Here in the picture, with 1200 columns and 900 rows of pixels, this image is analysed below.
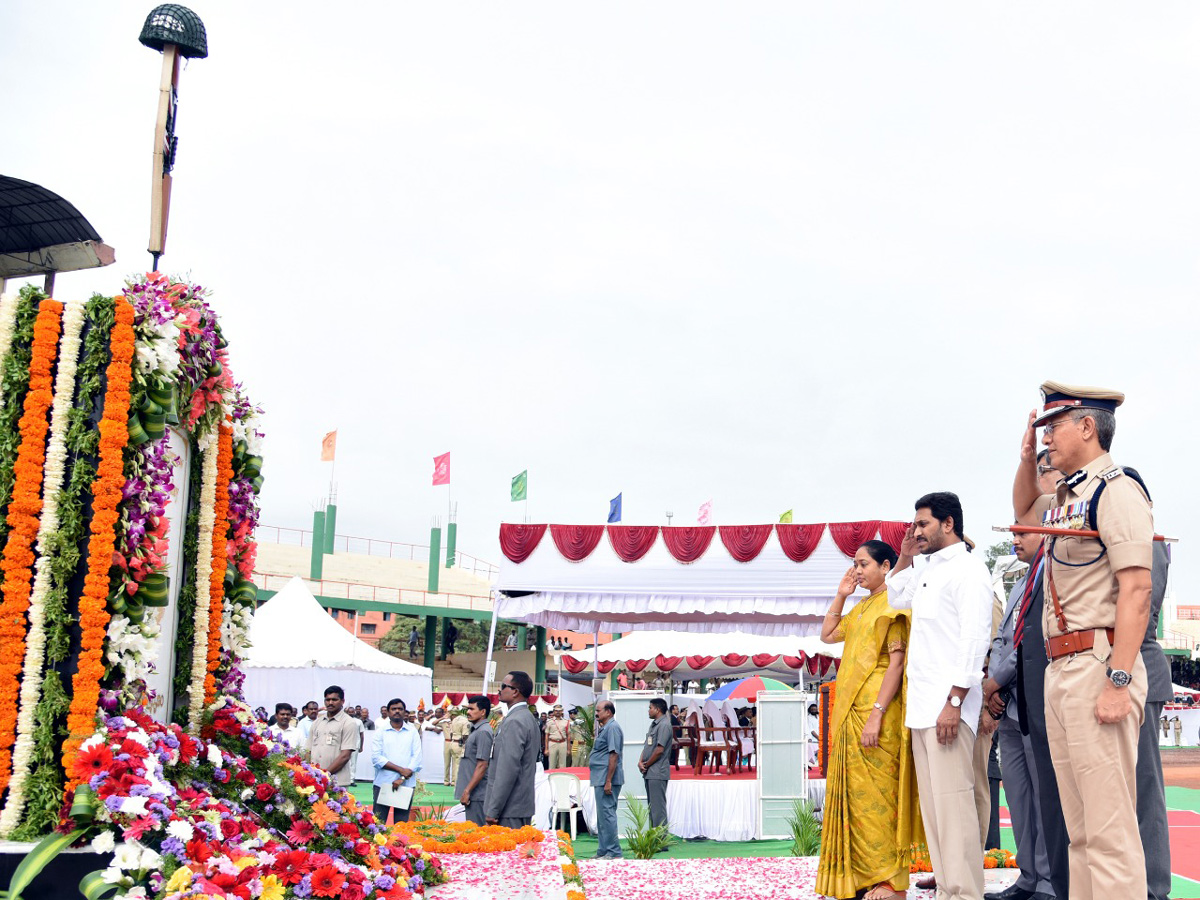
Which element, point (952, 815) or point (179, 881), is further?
point (952, 815)

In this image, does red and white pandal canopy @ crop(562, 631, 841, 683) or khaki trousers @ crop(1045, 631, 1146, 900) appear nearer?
khaki trousers @ crop(1045, 631, 1146, 900)

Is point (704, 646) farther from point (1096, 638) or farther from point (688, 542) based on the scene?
point (1096, 638)

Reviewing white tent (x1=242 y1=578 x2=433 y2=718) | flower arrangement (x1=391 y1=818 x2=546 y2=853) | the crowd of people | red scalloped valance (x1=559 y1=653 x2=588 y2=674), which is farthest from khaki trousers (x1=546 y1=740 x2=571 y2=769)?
the crowd of people

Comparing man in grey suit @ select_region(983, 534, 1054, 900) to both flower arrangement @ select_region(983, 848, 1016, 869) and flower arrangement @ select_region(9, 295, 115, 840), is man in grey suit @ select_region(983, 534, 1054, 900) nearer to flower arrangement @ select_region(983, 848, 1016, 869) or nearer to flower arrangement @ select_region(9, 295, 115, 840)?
flower arrangement @ select_region(983, 848, 1016, 869)

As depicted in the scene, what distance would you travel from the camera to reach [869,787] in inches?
182

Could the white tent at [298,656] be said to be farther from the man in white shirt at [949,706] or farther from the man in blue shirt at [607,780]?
the man in white shirt at [949,706]

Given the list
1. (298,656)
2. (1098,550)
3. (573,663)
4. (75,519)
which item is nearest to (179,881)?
(75,519)

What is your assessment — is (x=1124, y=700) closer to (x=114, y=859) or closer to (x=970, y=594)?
(x=970, y=594)

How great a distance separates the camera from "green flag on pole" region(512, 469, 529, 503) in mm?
29328

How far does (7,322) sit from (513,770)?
14.8 feet

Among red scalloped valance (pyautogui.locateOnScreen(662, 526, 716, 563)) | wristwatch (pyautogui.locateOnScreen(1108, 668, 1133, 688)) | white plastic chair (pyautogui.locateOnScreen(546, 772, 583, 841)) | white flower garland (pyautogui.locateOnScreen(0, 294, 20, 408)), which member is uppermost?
white flower garland (pyautogui.locateOnScreen(0, 294, 20, 408))

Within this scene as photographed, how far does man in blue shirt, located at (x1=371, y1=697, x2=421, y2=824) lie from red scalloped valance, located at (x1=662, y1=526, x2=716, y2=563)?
162 inches

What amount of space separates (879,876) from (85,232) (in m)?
13.1

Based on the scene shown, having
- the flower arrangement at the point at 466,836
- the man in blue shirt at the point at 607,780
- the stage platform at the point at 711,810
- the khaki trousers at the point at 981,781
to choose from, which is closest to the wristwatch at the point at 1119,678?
the khaki trousers at the point at 981,781
